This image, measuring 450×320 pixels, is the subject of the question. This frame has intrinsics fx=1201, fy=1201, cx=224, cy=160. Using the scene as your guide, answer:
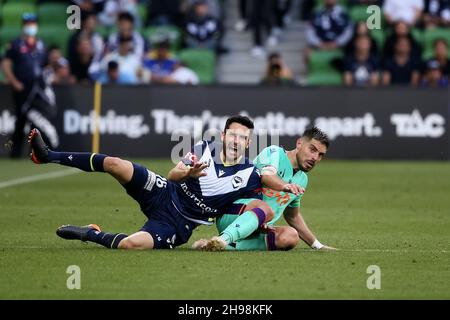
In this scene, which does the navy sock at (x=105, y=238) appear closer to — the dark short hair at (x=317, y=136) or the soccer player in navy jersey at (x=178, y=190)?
the soccer player in navy jersey at (x=178, y=190)

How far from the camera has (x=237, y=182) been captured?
10766mm

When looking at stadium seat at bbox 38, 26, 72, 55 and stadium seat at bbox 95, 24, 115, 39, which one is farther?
stadium seat at bbox 38, 26, 72, 55

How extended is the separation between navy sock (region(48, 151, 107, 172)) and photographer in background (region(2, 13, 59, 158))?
39.7 feet

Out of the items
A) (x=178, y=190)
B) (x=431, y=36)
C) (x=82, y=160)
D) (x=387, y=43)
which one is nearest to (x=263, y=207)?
(x=178, y=190)

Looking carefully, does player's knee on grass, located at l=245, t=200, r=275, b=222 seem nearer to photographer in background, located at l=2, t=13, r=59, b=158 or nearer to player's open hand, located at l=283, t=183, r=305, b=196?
player's open hand, located at l=283, t=183, r=305, b=196

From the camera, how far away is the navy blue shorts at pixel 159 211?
10.9 m

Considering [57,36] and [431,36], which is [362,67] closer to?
[431,36]

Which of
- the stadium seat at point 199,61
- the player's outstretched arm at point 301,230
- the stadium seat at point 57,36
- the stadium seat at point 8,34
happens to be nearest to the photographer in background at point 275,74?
the stadium seat at point 199,61

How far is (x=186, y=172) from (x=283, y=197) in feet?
4.13

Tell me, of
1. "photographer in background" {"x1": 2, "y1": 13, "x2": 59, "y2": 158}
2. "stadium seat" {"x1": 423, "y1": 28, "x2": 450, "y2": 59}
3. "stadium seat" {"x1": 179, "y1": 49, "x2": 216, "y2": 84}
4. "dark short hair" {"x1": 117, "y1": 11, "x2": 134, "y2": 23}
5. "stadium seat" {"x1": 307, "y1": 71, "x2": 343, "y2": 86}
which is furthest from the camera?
"stadium seat" {"x1": 423, "y1": 28, "x2": 450, "y2": 59}

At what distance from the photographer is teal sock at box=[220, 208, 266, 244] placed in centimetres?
1045

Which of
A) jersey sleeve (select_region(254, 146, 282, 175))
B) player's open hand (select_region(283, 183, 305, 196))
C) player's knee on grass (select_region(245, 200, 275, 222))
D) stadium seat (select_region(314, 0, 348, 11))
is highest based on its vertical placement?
stadium seat (select_region(314, 0, 348, 11))

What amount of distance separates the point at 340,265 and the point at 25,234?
3695 mm

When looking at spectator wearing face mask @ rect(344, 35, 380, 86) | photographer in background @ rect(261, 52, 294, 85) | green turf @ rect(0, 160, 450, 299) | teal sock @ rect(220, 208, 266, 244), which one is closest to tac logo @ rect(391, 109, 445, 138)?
spectator wearing face mask @ rect(344, 35, 380, 86)
